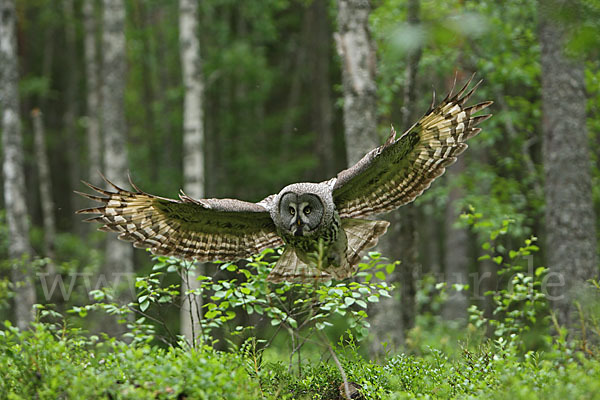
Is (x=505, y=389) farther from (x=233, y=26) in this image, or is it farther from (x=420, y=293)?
(x=233, y=26)

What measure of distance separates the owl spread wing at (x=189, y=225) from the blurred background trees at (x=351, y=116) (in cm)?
189

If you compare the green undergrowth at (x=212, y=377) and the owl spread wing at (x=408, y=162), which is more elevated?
the owl spread wing at (x=408, y=162)

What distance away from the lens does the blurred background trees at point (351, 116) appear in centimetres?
795

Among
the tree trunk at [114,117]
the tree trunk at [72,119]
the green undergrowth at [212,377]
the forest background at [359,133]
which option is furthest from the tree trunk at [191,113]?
the tree trunk at [72,119]

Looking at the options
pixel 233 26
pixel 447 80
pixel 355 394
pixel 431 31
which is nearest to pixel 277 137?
pixel 233 26

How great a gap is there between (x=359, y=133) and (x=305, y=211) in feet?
7.04

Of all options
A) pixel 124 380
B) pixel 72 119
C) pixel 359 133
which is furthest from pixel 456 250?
pixel 72 119

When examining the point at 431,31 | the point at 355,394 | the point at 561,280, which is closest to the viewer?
the point at 431,31

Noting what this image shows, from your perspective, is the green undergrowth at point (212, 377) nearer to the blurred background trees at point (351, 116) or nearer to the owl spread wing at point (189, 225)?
the owl spread wing at point (189, 225)

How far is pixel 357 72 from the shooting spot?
26.8 ft

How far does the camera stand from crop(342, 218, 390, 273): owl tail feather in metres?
6.29

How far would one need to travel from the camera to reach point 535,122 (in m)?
13.0

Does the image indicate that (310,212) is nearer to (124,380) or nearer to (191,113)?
(124,380)

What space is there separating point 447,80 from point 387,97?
9.81 feet
